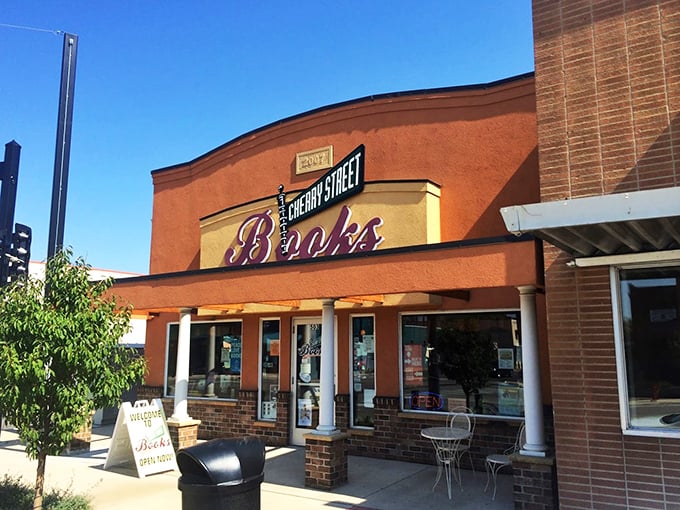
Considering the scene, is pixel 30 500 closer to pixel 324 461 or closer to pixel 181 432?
pixel 181 432

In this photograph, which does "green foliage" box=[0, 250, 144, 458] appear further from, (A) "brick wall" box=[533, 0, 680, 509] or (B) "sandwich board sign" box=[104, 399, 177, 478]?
(A) "brick wall" box=[533, 0, 680, 509]

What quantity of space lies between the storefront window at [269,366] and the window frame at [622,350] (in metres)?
7.11

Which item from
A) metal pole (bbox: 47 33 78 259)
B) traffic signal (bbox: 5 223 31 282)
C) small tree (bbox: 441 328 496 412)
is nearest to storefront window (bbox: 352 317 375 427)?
small tree (bbox: 441 328 496 412)

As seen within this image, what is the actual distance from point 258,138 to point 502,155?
543 cm

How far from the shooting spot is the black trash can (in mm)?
3861

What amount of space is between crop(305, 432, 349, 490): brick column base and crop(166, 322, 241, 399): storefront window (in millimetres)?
4388

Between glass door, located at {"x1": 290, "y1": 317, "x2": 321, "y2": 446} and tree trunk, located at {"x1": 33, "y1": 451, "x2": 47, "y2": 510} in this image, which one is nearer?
tree trunk, located at {"x1": 33, "y1": 451, "x2": 47, "y2": 510}

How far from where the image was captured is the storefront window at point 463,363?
9.03 m

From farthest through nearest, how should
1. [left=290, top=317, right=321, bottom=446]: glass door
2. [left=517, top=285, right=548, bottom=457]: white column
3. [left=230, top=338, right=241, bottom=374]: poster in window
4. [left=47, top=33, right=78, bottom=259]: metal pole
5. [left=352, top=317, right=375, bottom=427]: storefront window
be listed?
[left=230, top=338, right=241, bottom=374]: poster in window, [left=290, top=317, right=321, bottom=446]: glass door, [left=47, top=33, right=78, bottom=259]: metal pole, [left=352, top=317, right=375, bottom=427]: storefront window, [left=517, top=285, right=548, bottom=457]: white column

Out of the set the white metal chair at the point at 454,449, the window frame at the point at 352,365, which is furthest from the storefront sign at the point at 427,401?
the window frame at the point at 352,365

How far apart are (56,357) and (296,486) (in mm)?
3871

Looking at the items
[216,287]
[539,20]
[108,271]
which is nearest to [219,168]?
[216,287]

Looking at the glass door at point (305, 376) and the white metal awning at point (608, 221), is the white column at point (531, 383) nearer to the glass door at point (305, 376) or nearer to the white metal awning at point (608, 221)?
the white metal awning at point (608, 221)

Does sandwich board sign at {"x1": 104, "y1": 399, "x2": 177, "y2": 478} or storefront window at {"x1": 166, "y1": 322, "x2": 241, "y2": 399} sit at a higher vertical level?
storefront window at {"x1": 166, "y1": 322, "x2": 241, "y2": 399}
